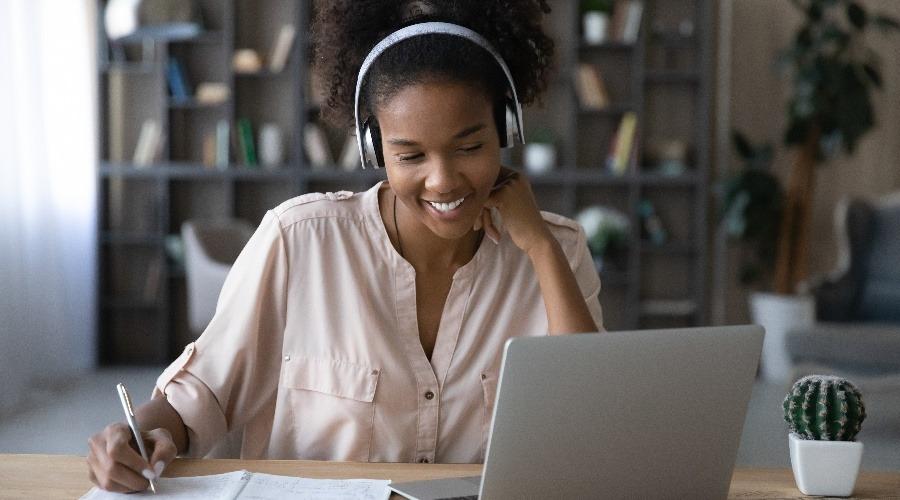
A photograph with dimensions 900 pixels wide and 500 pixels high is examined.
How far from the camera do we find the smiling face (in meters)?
1.45

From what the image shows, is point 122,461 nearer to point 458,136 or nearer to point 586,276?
point 458,136

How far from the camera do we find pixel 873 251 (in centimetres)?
504

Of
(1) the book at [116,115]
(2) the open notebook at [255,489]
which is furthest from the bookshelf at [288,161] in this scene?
(2) the open notebook at [255,489]

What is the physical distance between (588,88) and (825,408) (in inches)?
190

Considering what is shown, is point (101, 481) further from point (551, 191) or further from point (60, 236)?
point (551, 191)

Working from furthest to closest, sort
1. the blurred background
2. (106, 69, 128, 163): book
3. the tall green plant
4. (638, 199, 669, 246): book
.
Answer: (106, 69, 128, 163): book → (638, 199, 669, 246): book → the blurred background → the tall green plant

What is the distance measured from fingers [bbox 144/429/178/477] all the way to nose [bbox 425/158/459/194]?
49cm

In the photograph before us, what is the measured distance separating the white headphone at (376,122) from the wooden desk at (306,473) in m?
0.47

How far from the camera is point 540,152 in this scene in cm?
589

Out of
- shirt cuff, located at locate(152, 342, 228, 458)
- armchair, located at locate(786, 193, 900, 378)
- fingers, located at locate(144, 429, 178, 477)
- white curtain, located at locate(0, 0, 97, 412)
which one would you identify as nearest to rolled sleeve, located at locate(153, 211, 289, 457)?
shirt cuff, located at locate(152, 342, 228, 458)

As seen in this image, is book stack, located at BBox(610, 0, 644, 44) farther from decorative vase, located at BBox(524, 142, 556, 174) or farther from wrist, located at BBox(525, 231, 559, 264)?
wrist, located at BBox(525, 231, 559, 264)

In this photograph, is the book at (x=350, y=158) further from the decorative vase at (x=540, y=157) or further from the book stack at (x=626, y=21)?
the book stack at (x=626, y=21)

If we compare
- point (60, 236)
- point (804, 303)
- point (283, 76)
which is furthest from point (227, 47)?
point (804, 303)

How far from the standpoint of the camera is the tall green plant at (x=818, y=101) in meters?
5.28
